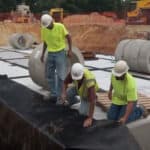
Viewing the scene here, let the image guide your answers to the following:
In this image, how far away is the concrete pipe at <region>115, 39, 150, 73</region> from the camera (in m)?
10.7

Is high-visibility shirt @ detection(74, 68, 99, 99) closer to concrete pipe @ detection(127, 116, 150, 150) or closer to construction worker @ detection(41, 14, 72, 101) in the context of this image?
concrete pipe @ detection(127, 116, 150, 150)

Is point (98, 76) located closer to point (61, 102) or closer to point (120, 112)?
point (61, 102)

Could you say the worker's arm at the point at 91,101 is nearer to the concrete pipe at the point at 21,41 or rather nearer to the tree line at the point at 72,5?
the concrete pipe at the point at 21,41

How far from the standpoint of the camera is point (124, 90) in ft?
17.5

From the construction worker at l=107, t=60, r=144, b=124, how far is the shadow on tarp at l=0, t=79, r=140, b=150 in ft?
1.09

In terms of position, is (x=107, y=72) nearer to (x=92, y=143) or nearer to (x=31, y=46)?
(x=92, y=143)

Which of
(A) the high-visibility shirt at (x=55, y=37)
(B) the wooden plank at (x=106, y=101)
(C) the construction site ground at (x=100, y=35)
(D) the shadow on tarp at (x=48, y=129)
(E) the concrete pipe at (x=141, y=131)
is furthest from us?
(C) the construction site ground at (x=100, y=35)

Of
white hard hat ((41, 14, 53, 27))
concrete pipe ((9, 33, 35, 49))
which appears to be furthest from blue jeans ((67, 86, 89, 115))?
concrete pipe ((9, 33, 35, 49))

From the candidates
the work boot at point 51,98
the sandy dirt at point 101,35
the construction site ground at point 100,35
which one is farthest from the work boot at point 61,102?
the sandy dirt at point 101,35

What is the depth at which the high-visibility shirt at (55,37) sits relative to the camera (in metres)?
6.86

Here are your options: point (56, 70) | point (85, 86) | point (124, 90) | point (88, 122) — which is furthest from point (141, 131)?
point (56, 70)

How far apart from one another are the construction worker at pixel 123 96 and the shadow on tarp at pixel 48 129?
13.1 inches

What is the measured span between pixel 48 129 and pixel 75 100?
169 cm

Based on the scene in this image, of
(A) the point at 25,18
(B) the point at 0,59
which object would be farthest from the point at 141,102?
(A) the point at 25,18
